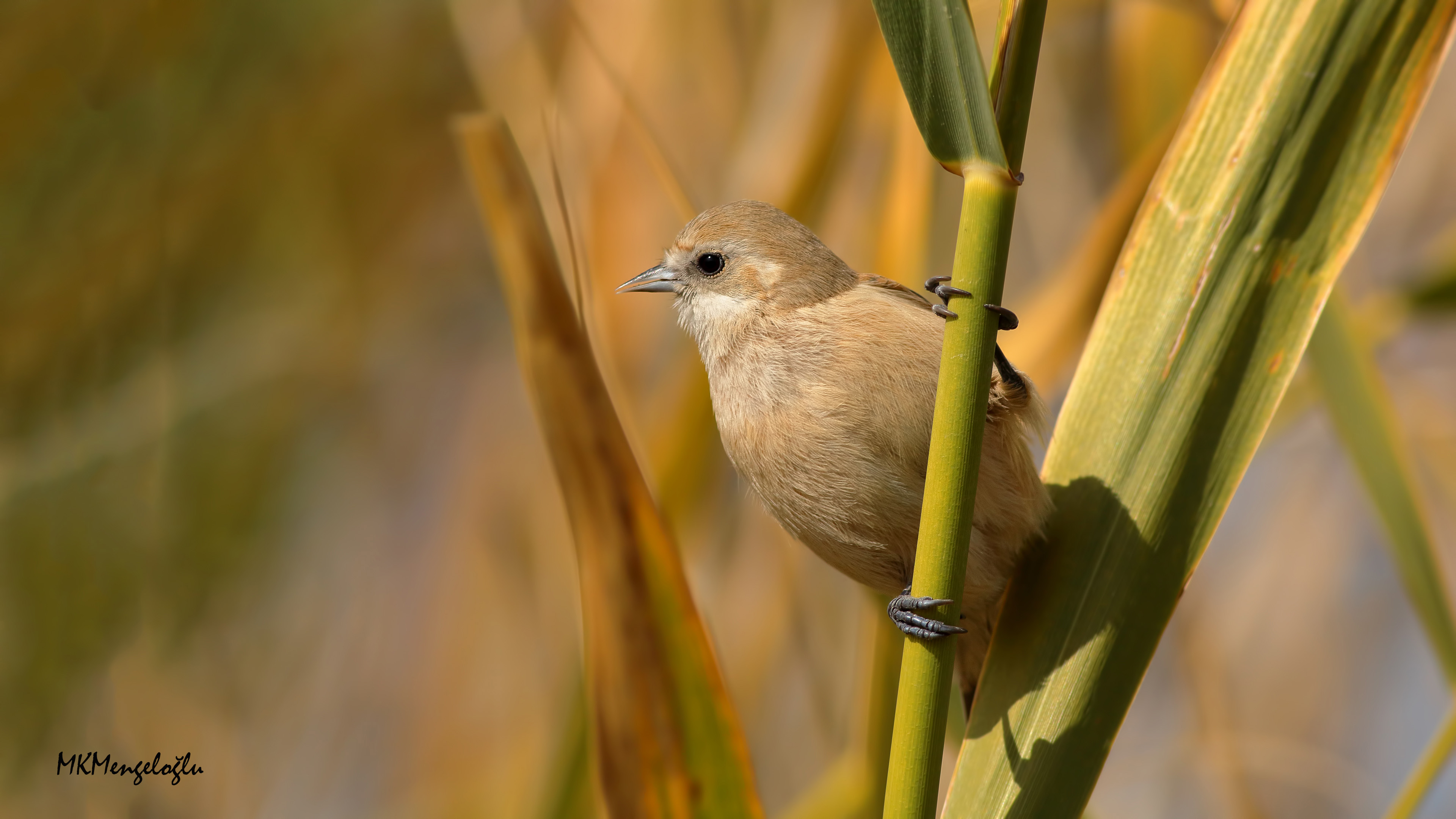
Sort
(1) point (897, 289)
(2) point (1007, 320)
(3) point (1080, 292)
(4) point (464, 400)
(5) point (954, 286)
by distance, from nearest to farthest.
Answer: (5) point (954, 286) → (2) point (1007, 320) → (1) point (897, 289) → (3) point (1080, 292) → (4) point (464, 400)

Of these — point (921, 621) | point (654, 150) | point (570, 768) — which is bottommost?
point (570, 768)

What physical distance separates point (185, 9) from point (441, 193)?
1107 mm

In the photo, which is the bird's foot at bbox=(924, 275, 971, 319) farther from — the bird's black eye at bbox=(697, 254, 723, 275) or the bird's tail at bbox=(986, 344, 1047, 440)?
the bird's black eye at bbox=(697, 254, 723, 275)

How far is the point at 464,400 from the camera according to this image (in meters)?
3.18

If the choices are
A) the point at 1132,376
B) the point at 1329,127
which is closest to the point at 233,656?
the point at 1132,376

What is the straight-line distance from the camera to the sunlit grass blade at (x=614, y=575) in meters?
1.35

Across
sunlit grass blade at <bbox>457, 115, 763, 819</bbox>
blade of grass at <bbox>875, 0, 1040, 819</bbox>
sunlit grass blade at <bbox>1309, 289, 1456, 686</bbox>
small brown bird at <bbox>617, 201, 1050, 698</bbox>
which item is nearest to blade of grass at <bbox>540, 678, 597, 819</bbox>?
sunlit grass blade at <bbox>457, 115, 763, 819</bbox>

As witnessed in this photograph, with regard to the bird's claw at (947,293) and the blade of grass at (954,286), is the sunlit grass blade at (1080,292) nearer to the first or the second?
the bird's claw at (947,293)

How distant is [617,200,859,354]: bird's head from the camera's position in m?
1.62

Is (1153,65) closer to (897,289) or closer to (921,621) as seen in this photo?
(897,289)

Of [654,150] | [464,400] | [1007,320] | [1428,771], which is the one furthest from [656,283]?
[464,400]

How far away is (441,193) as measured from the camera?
3092 mm

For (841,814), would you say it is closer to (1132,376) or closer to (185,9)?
(1132,376)

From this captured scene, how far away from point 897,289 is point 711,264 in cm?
32
